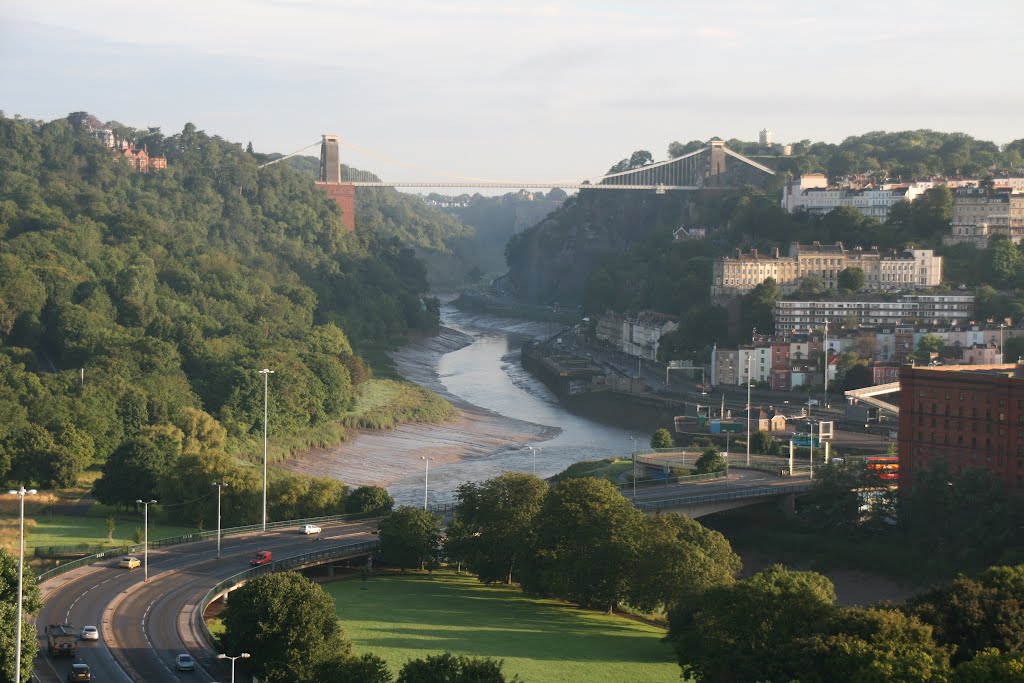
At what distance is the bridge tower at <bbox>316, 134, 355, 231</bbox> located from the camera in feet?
317

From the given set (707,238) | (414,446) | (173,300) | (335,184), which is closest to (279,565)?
(414,446)

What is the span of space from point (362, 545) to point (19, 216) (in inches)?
1554

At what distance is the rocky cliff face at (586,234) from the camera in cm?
10088

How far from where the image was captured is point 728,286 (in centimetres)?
6881

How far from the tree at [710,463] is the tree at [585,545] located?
33.6 ft

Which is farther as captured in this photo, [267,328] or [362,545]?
[267,328]

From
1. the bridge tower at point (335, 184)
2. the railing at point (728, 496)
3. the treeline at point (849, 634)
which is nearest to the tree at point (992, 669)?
the treeline at point (849, 634)

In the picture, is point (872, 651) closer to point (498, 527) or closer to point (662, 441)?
point (498, 527)

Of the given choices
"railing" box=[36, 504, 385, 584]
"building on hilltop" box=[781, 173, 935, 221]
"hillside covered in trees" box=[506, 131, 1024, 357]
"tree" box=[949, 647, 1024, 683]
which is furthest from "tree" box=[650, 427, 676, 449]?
"building on hilltop" box=[781, 173, 935, 221]

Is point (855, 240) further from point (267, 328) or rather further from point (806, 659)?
point (806, 659)

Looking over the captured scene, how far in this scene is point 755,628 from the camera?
859 inches

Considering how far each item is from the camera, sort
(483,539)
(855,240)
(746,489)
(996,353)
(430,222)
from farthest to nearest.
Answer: (430,222) → (855,240) → (996,353) → (746,489) → (483,539)

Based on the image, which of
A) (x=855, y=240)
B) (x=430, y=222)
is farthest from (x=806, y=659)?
(x=430, y=222)

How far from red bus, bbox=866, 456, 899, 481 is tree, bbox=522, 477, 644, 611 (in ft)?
29.8
